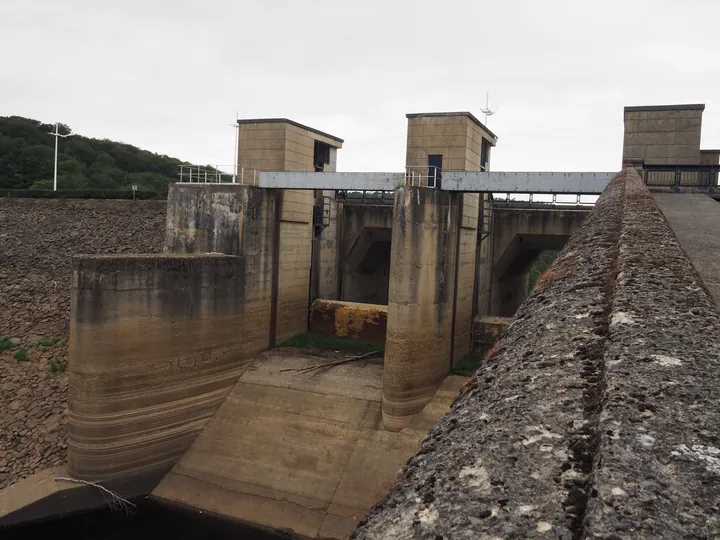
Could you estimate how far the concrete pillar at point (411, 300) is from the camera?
39.9 ft

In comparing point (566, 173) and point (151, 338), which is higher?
point (566, 173)

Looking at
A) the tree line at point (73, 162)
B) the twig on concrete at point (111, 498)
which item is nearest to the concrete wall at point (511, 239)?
the twig on concrete at point (111, 498)

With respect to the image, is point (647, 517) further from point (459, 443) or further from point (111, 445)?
point (111, 445)

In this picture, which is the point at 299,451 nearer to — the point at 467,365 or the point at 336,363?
the point at 336,363

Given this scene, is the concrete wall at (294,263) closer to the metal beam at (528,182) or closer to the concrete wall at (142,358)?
the concrete wall at (142,358)

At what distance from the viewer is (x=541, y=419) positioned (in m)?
1.42

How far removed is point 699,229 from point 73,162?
4310 centimetres

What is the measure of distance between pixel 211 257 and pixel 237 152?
12.1 feet

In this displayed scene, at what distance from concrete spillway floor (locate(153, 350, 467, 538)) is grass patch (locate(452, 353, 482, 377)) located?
46 centimetres

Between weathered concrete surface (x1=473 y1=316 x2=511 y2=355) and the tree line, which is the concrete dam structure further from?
the tree line

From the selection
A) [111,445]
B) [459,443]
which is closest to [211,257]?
[111,445]

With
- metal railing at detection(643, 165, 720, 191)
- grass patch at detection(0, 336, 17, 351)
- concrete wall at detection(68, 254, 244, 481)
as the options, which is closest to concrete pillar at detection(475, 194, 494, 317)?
metal railing at detection(643, 165, 720, 191)

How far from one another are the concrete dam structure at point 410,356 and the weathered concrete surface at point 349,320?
0.06m

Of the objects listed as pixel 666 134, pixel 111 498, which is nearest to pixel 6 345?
pixel 111 498
